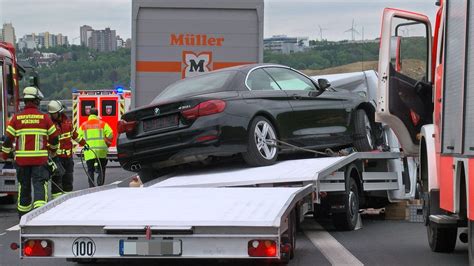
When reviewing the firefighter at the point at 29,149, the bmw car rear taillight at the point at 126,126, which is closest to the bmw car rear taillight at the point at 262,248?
the bmw car rear taillight at the point at 126,126

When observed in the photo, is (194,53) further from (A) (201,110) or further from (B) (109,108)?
(B) (109,108)

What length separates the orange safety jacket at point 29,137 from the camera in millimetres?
12188

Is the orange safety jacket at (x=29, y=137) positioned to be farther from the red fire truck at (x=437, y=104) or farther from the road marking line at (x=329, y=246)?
the red fire truck at (x=437, y=104)

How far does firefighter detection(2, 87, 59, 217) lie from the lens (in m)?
12.2

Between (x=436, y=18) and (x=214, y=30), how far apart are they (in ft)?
23.9

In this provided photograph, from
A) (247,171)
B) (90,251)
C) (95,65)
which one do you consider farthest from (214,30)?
(95,65)

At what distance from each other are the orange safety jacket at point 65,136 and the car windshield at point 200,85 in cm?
415

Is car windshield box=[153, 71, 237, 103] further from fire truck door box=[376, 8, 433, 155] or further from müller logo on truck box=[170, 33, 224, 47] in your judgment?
müller logo on truck box=[170, 33, 224, 47]

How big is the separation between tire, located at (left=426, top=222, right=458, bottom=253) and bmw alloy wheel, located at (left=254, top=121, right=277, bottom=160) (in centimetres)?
211

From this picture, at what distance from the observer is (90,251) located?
694cm

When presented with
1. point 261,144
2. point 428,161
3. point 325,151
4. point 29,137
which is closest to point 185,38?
point 29,137

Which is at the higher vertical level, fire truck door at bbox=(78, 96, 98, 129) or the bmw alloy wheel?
the bmw alloy wheel

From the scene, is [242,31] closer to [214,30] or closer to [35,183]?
[214,30]

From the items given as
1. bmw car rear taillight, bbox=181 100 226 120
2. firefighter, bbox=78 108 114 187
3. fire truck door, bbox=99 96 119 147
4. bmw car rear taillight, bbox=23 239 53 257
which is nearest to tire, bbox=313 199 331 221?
bmw car rear taillight, bbox=181 100 226 120
